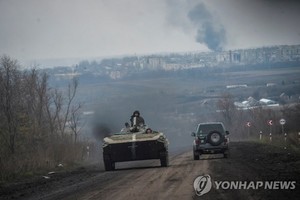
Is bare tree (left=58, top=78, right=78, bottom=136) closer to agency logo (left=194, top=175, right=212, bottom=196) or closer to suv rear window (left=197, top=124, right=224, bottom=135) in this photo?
suv rear window (left=197, top=124, right=224, bottom=135)

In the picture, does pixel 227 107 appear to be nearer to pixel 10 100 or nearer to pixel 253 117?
pixel 253 117

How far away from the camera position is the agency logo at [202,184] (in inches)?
652

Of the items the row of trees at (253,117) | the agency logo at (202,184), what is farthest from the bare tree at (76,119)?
the agency logo at (202,184)

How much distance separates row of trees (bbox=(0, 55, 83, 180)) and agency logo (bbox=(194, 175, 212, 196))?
37.7ft

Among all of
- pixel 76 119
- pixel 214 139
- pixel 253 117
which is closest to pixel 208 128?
pixel 214 139

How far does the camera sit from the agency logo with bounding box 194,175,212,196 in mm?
16566

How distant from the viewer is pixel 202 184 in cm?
1923

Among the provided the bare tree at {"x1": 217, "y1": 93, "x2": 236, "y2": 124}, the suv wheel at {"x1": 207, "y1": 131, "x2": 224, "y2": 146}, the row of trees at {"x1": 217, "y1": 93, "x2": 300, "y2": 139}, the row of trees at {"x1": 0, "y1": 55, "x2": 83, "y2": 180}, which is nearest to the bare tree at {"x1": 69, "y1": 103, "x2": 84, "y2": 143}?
the row of trees at {"x1": 0, "y1": 55, "x2": 83, "y2": 180}

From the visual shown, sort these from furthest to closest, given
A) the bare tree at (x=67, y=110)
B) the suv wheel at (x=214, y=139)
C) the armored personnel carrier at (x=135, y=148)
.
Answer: the bare tree at (x=67, y=110) → the suv wheel at (x=214, y=139) → the armored personnel carrier at (x=135, y=148)

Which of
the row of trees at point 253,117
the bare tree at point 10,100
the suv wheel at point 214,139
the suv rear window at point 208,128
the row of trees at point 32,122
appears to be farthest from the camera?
the row of trees at point 253,117

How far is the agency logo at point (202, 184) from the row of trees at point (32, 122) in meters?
11.5

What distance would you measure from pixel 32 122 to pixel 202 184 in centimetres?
4100

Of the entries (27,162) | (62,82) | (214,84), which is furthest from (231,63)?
(27,162)

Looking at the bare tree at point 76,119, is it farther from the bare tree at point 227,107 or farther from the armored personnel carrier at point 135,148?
the bare tree at point 227,107
